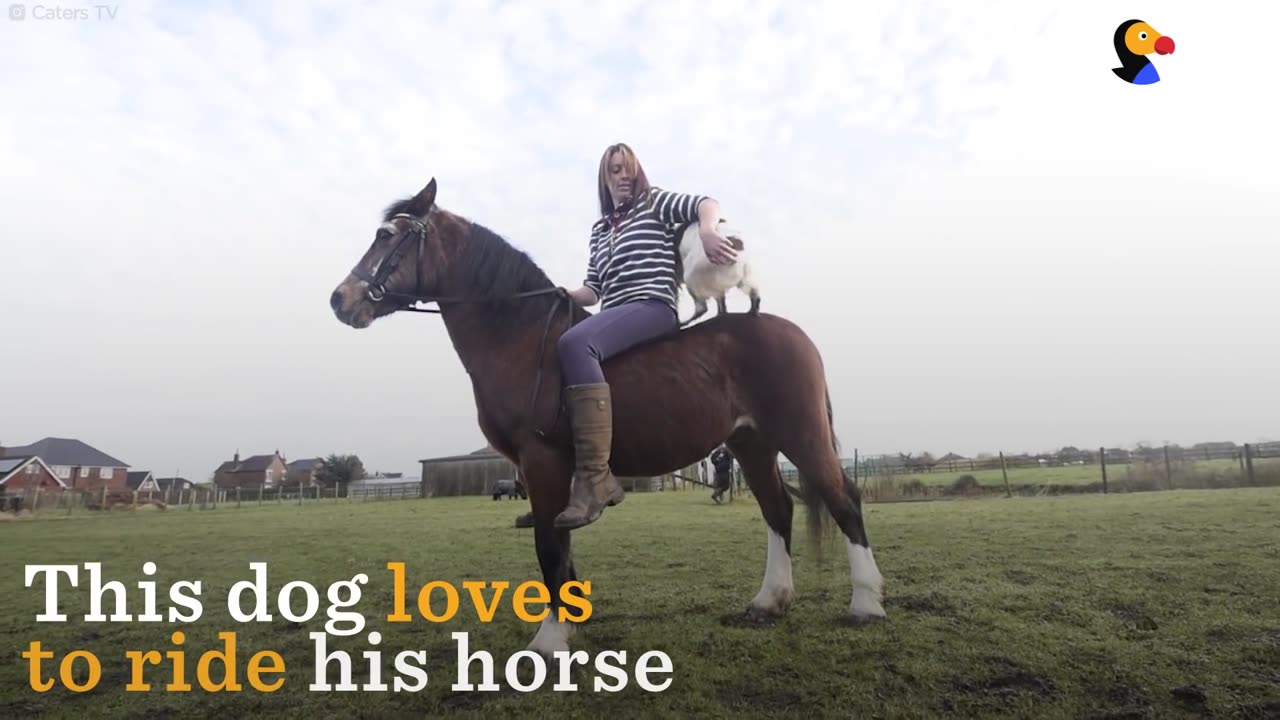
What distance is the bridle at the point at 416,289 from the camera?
3410 mm

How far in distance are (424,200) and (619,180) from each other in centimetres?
112

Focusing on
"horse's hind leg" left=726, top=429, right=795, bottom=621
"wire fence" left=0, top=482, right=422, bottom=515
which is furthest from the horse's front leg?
"wire fence" left=0, top=482, right=422, bottom=515

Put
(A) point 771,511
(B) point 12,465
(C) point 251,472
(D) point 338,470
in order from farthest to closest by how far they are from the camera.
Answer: (C) point 251,472
(D) point 338,470
(B) point 12,465
(A) point 771,511

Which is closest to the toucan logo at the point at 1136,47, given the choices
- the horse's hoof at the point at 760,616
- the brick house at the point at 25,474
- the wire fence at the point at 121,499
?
the horse's hoof at the point at 760,616

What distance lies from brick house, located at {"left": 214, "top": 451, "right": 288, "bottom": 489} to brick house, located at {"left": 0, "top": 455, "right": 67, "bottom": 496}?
26.3m

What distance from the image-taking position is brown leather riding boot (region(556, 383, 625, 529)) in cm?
307

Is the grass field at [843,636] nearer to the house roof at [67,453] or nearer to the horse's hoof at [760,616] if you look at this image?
the horse's hoof at [760,616]

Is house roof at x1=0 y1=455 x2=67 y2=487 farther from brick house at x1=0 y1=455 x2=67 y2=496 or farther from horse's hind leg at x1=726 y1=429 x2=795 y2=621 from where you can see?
horse's hind leg at x1=726 y1=429 x2=795 y2=621

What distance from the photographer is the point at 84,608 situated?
4898mm

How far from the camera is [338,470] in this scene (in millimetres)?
65938

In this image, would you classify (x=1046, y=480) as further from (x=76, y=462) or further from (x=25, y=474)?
(x=76, y=462)

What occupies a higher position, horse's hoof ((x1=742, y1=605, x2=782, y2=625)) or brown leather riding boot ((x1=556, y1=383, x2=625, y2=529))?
brown leather riding boot ((x1=556, y1=383, x2=625, y2=529))

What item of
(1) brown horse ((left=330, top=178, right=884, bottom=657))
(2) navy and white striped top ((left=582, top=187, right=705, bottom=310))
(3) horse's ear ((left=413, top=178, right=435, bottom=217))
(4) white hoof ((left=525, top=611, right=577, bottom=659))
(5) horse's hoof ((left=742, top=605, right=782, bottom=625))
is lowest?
(5) horse's hoof ((left=742, top=605, right=782, bottom=625))

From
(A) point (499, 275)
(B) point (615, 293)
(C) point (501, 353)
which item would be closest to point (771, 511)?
(B) point (615, 293)
